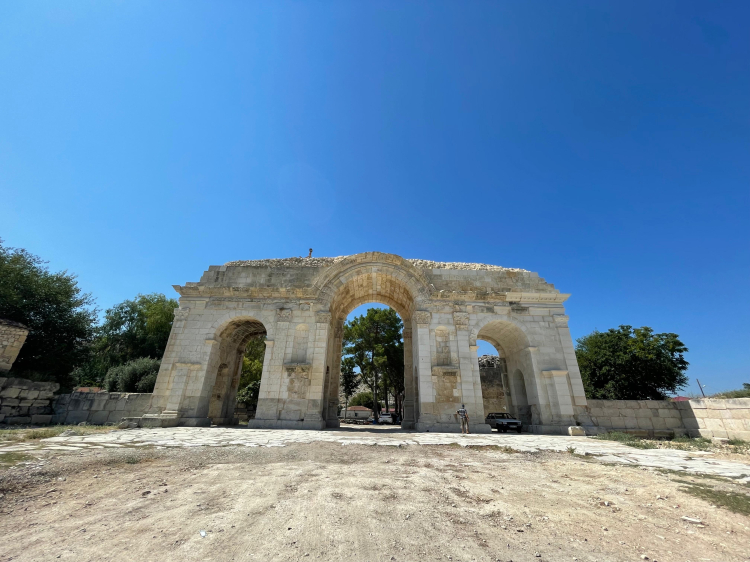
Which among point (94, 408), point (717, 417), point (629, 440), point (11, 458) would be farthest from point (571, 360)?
point (94, 408)

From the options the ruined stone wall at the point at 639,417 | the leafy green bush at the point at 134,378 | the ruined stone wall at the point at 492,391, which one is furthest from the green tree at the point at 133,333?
the ruined stone wall at the point at 639,417

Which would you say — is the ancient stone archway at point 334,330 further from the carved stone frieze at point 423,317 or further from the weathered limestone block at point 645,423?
the weathered limestone block at point 645,423

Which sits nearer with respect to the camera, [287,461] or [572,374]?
[287,461]

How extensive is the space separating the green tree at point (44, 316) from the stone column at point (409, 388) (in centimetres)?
1727

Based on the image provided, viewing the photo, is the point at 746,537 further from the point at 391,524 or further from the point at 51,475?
the point at 51,475

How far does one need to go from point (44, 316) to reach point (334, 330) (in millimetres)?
14950

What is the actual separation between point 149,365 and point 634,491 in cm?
2355

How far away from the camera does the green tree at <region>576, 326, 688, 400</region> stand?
22625 mm

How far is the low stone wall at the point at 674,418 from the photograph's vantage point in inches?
409

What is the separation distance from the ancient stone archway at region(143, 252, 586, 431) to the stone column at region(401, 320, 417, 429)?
0.33 feet

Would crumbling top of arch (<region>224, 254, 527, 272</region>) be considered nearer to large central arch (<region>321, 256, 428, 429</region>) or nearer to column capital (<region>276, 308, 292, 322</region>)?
large central arch (<region>321, 256, 428, 429</region>)

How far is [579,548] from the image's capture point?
269 cm

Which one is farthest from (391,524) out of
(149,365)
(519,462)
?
(149,365)

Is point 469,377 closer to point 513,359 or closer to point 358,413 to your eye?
point 513,359
